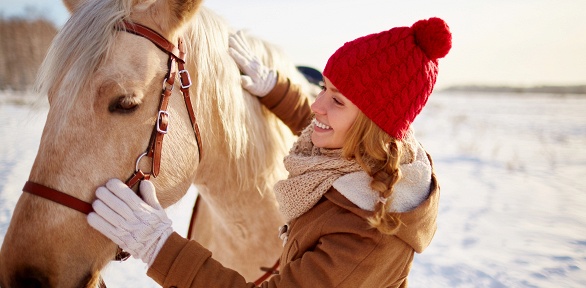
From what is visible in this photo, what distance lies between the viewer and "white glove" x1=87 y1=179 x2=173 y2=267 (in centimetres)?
118

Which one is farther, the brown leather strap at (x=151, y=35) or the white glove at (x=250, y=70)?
the white glove at (x=250, y=70)

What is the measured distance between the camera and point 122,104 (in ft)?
3.96

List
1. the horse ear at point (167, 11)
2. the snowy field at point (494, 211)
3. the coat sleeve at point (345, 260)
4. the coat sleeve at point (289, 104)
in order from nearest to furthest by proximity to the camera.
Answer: the coat sleeve at point (345, 260)
the horse ear at point (167, 11)
the coat sleeve at point (289, 104)
the snowy field at point (494, 211)

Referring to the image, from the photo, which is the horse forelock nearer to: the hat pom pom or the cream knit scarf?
the cream knit scarf

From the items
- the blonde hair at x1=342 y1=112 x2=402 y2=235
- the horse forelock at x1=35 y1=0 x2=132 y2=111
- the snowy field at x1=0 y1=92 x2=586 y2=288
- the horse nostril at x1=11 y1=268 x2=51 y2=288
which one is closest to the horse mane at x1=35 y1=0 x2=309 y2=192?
the horse forelock at x1=35 y1=0 x2=132 y2=111

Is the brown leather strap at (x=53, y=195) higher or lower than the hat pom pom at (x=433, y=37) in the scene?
lower

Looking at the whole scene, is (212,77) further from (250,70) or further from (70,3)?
(70,3)

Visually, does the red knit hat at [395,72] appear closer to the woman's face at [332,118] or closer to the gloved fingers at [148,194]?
the woman's face at [332,118]

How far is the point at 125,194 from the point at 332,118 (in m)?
0.77

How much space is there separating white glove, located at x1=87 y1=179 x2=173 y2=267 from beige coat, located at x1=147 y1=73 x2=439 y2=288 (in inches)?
→ 2.1

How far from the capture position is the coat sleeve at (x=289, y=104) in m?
1.92

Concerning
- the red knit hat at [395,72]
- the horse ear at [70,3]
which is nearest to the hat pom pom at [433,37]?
the red knit hat at [395,72]

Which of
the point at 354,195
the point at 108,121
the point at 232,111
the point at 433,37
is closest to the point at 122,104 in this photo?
the point at 108,121

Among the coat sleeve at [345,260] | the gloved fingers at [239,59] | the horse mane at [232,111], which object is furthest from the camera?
the gloved fingers at [239,59]
